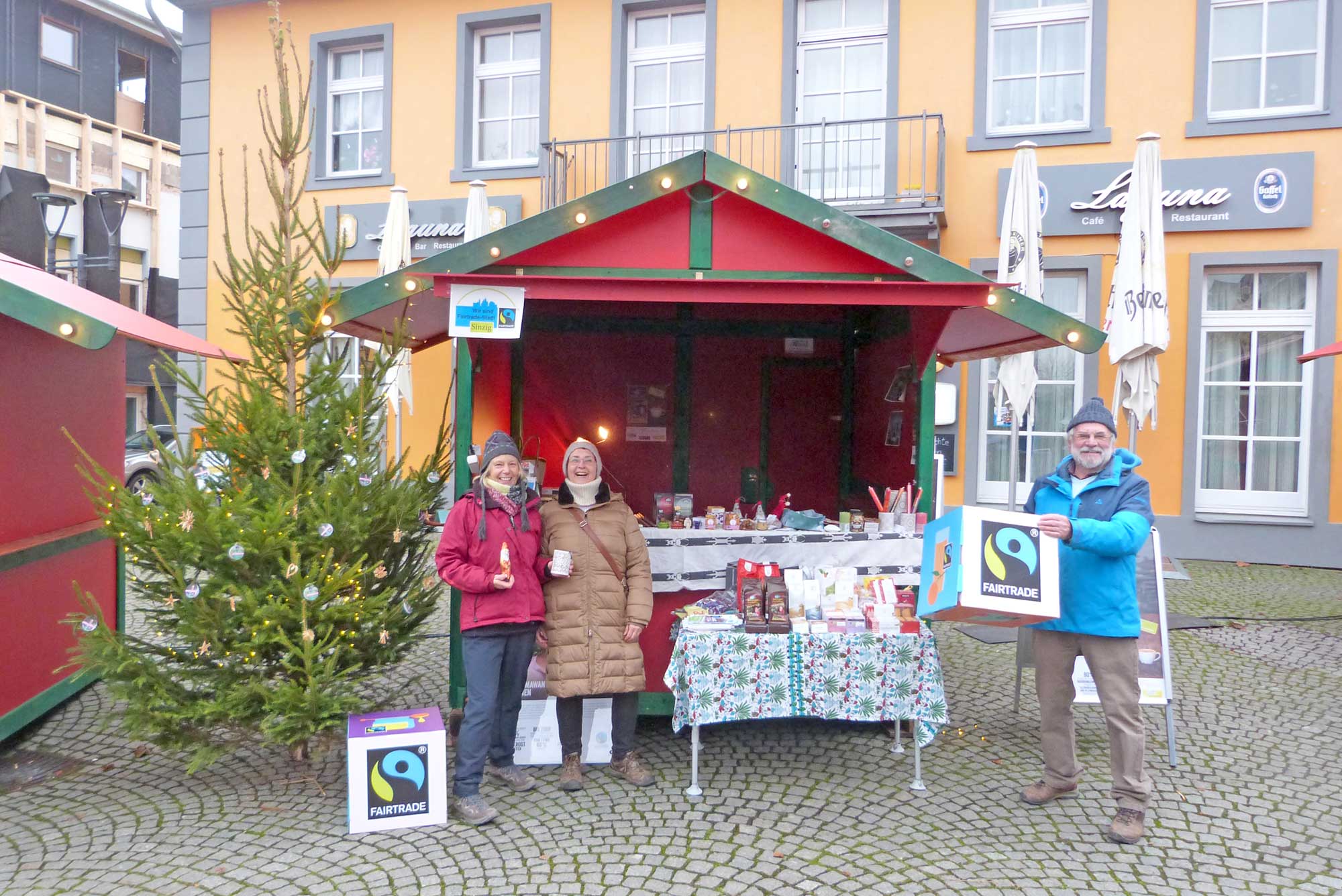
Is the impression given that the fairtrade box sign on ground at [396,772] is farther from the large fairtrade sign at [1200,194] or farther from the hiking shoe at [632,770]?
the large fairtrade sign at [1200,194]

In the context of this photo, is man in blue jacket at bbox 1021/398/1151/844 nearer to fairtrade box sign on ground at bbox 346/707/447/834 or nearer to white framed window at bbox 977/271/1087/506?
fairtrade box sign on ground at bbox 346/707/447/834

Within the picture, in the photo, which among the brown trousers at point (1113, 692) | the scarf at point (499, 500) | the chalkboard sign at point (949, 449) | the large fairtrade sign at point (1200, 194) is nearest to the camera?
the brown trousers at point (1113, 692)

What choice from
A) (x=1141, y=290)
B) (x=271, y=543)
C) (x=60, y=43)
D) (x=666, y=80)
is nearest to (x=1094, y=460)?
(x=271, y=543)

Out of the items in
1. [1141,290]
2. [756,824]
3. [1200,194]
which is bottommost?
[756,824]

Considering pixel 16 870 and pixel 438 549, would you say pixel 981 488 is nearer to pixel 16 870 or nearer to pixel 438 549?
pixel 438 549

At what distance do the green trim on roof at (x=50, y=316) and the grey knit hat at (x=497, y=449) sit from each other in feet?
5.03

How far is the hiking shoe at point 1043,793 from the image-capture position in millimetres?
4117

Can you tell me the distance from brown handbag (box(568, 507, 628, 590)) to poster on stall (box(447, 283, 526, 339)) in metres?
0.88

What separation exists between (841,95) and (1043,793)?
29.0ft

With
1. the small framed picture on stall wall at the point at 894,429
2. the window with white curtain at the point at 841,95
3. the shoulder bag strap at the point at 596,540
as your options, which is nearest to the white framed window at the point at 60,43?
the window with white curtain at the point at 841,95

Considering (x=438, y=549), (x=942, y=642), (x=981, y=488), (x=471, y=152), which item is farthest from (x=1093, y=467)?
(x=471, y=152)

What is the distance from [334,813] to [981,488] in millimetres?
8309

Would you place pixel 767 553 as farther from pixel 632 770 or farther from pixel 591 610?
pixel 632 770

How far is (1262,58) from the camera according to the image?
9766 millimetres
